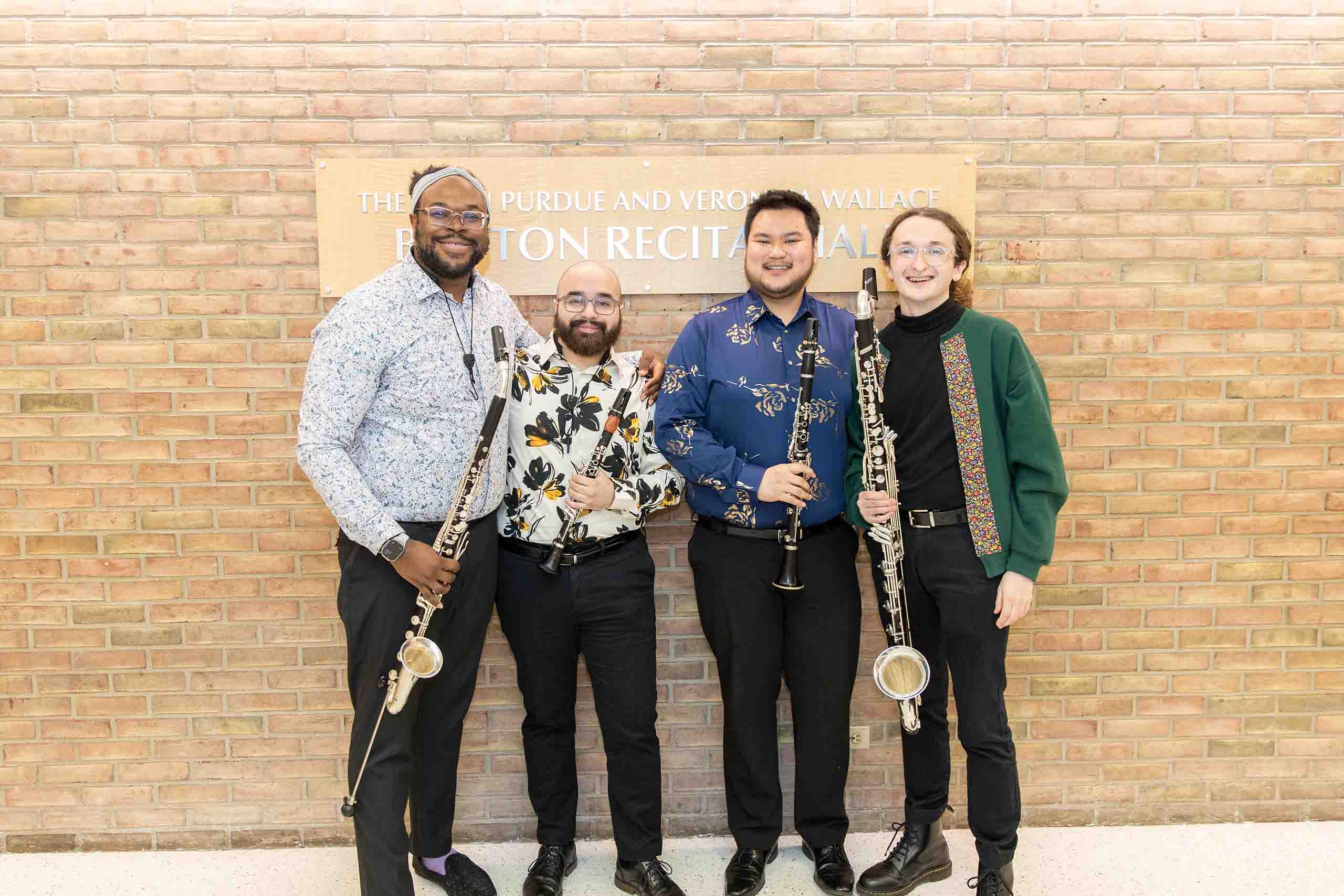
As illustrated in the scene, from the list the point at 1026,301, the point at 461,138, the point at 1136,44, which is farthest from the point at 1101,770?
the point at 461,138

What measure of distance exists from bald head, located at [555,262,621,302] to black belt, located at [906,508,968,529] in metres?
1.12

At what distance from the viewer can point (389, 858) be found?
2561mm

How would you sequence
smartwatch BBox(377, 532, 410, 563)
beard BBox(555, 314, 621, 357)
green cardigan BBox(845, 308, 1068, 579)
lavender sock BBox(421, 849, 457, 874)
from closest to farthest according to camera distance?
smartwatch BBox(377, 532, 410, 563), green cardigan BBox(845, 308, 1068, 579), beard BBox(555, 314, 621, 357), lavender sock BBox(421, 849, 457, 874)

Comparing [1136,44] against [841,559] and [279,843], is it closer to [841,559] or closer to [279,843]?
[841,559]

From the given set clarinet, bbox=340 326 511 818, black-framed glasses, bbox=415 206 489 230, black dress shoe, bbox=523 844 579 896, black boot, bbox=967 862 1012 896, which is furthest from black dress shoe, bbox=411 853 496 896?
black-framed glasses, bbox=415 206 489 230

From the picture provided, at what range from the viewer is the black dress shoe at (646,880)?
2.83 meters

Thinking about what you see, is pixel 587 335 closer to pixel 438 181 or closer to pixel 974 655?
pixel 438 181

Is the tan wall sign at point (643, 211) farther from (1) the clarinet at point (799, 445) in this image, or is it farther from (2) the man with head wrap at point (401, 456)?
(1) the clarinet at point (799, 445)

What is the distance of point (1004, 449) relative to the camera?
2.57m

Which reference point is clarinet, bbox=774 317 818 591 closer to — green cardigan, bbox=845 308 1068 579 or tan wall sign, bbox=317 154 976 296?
green cardigan, bbox=845 308 1068 579

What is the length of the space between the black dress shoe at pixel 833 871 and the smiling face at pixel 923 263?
69.0 inches

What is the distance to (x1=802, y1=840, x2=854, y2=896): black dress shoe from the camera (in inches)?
112

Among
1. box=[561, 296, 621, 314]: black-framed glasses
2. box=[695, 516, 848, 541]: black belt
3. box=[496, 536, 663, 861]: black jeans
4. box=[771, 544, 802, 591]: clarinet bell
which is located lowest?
box=[496, 536, 663, 861]: black jeans

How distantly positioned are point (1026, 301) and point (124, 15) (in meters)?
3.23
